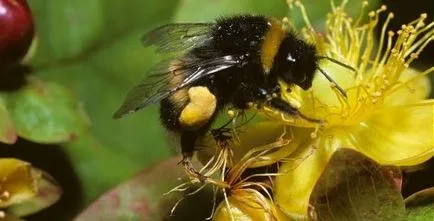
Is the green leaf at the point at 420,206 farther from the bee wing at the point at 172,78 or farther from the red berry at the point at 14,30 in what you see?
the red berry at the point at 14,30

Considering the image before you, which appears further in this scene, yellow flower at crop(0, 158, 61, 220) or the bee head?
yellow flower at crop(0, 158, 61, 220)

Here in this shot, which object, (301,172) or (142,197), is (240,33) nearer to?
(301,172)

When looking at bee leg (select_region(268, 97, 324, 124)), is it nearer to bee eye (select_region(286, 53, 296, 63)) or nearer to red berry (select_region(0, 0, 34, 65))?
bee eye (select_region(286, 53, 296, 63))

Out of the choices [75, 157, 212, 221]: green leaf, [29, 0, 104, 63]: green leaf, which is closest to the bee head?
[75, 157, 212, 221]: green leaf

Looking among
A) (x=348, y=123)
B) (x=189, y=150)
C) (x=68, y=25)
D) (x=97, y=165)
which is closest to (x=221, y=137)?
(x=189, y=150)

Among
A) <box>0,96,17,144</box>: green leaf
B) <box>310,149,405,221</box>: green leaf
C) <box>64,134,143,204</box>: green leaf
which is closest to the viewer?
<box>310,149,405,221</box>: green leaf

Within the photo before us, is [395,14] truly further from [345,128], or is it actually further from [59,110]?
[59,110]

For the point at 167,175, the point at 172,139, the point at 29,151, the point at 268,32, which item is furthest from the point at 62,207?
the point at 268,32
